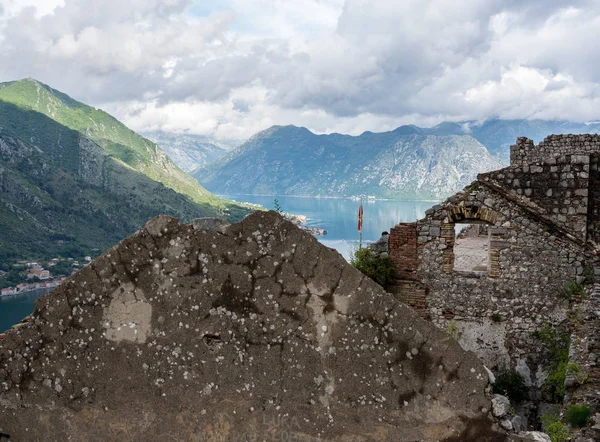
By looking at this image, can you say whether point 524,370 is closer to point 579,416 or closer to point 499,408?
point 579,416

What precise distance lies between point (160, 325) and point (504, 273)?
27.9 feet

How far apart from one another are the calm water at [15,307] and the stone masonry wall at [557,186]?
3006 inches

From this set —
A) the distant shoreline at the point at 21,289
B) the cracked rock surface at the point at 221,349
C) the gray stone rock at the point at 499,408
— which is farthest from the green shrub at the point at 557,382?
the distant shoreline at the point at 21,289

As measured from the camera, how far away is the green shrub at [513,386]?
430 inches

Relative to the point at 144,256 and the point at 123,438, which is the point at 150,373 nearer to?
the point at 123,438

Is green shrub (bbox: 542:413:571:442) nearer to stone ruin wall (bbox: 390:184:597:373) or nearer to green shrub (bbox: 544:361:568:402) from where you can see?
green shrub (bbox: 544:361:568:402)

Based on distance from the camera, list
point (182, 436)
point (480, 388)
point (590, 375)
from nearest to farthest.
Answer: point (480, 388), point (182, 436), point (590, 375)

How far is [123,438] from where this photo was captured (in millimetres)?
4574

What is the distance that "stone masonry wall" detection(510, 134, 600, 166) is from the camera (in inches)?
658

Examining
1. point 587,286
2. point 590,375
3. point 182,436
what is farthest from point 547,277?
point 182,436

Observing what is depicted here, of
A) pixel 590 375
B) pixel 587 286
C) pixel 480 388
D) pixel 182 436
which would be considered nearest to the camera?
pixel 480 388

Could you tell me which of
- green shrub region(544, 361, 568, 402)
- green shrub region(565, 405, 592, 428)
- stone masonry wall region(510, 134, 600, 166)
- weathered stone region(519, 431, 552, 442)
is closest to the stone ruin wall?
green shrub region(544, 361, 568, 402)

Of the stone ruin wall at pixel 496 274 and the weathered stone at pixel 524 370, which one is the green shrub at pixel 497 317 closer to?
the stone ruin wall at pixel 496 274

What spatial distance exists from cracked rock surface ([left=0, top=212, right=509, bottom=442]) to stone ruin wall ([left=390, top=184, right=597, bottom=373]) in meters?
7.55
